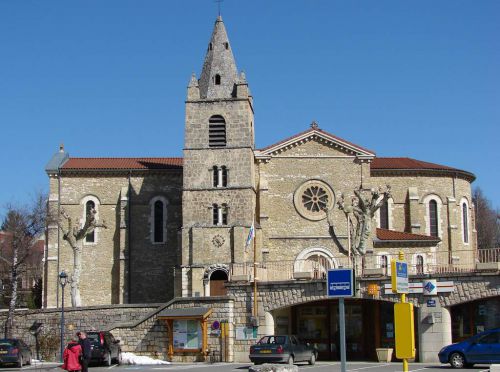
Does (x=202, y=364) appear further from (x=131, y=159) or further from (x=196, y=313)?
(x=131, y=159)

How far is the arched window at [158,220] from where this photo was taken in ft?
175

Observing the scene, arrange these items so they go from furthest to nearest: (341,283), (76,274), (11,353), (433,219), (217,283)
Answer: (433,219), (76,274), (217,283), (11,353), (341,283)

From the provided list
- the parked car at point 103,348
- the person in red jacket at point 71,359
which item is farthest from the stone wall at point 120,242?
the person in red jacket at point 71,359

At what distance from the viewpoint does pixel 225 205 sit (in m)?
48.7

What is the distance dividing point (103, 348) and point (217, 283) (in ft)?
53.5

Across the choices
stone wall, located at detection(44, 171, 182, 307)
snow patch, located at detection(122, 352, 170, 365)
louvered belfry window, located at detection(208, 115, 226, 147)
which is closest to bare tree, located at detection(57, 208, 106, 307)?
stone wall, located at detection(44, 171, 182, 307)

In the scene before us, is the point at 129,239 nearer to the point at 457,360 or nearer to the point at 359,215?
the point at 359,215

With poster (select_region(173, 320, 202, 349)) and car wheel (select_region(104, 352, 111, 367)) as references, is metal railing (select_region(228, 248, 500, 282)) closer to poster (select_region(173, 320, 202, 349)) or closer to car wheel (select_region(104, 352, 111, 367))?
poster (select_region(173, 320, 202, 349))

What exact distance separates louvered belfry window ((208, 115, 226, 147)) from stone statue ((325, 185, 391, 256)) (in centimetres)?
801

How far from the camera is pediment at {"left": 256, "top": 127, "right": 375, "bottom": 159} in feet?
166

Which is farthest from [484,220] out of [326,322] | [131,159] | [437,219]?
[326,322]

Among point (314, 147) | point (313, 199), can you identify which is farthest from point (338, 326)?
point (314, 147)

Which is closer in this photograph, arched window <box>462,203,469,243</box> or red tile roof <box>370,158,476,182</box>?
red tile roof <box>370,158,476,182</box>

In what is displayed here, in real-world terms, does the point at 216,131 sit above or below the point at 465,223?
above
